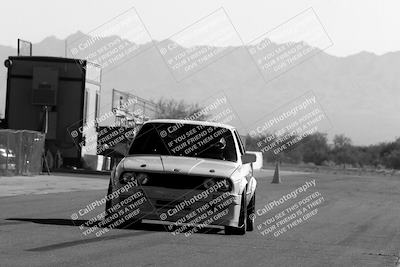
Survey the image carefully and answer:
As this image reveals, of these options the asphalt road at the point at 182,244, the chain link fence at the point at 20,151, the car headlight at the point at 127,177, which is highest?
the chain link fence at the point at 20,151

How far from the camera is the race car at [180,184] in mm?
13922

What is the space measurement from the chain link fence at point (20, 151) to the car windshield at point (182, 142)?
17.2 meters

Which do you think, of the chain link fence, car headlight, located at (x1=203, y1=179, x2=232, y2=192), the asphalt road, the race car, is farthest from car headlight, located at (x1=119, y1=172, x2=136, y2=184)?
the chain link fence

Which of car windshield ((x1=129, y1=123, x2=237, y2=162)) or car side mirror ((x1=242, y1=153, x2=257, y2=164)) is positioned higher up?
car windshield ((x1=129, y1=123, x2=237, y2=162))

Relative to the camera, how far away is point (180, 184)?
14.0m

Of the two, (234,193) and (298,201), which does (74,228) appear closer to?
(234,193)

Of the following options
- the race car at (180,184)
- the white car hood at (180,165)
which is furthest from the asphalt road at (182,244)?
the white car hood at (180,165)

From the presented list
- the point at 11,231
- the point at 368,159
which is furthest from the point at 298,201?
the point at 368,159

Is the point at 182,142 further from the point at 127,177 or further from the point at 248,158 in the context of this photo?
the point at 127,177

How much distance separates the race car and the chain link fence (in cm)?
1759

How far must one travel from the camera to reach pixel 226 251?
41.1 ft

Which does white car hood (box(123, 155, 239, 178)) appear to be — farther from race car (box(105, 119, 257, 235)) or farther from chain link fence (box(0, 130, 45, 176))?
chain link fence (box(0, 130, 45, 176))

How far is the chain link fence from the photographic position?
3234 centimetres

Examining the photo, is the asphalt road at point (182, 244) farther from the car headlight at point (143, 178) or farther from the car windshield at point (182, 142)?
the car windshield at point (182, 142)
